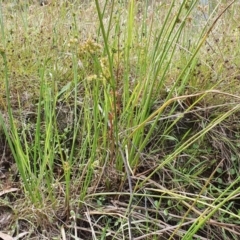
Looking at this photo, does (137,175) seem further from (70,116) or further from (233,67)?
(233,67)

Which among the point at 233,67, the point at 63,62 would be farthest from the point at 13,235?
the point at 233,67

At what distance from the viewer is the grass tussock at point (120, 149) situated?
103 cm

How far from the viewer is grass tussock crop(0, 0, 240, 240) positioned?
1.03 m

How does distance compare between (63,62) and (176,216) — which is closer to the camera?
(176,216)

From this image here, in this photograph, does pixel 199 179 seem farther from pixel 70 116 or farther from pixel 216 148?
pixel 70 116

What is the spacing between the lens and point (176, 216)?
109cm

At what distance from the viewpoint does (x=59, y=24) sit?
74.4 inches

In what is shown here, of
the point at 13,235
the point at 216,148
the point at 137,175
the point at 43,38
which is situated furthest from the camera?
the point at 43,38

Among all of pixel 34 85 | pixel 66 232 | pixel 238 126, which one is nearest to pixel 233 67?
pixel 238 126


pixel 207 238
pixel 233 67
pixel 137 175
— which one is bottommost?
pixel 207 238

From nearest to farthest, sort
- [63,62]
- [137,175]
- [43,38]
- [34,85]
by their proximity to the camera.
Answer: [137,175] → [34,85] → [63,62] → [43,38]

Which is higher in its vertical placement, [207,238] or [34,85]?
[34,85]

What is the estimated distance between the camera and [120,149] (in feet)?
3.05

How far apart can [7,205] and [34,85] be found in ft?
1.73
